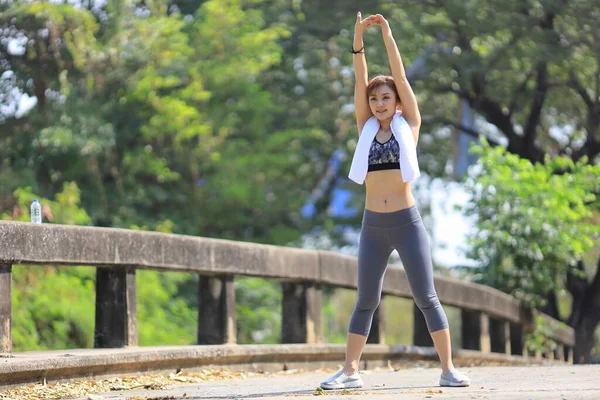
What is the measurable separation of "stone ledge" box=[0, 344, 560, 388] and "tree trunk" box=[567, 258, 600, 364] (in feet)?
30.0

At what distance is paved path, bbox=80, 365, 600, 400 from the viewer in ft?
18.7

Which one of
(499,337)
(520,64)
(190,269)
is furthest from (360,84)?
(520,64)

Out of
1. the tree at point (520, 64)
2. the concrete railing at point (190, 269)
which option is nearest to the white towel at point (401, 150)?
the concrete railing at point (190, 269)

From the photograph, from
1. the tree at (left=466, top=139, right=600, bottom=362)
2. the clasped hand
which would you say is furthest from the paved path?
the tree at (left=466, top=139, right=600, bottom=362)

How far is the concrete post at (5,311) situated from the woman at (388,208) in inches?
70.5

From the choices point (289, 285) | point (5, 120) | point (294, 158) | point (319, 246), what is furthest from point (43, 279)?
point (319, 246)

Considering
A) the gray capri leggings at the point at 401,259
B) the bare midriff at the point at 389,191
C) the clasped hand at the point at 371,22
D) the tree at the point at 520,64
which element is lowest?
the gray capri leggings at the point at 401,259

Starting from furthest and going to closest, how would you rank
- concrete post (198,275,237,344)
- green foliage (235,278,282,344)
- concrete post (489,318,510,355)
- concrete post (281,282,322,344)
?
green foliage (235,278,282,344) < concrete post (489,318,510,355) < concrete post (281,282,322,344) < concrete post (198,275,237,344)

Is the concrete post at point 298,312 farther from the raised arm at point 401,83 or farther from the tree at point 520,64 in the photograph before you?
the tree at point 520,64

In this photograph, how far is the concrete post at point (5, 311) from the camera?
6.60 metres

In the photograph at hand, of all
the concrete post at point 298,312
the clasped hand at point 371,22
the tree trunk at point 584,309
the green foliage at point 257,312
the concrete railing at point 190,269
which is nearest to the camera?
the clasped hand at point 371,22

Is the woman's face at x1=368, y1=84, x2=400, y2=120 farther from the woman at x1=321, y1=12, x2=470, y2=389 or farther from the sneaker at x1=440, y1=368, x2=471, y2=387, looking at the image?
the sneaker at x1=440, y1=368, x2=471, y2=387

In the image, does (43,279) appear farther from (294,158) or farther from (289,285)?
(294,158)

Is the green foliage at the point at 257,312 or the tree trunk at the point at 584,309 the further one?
the green foliage at the point at 257,312
